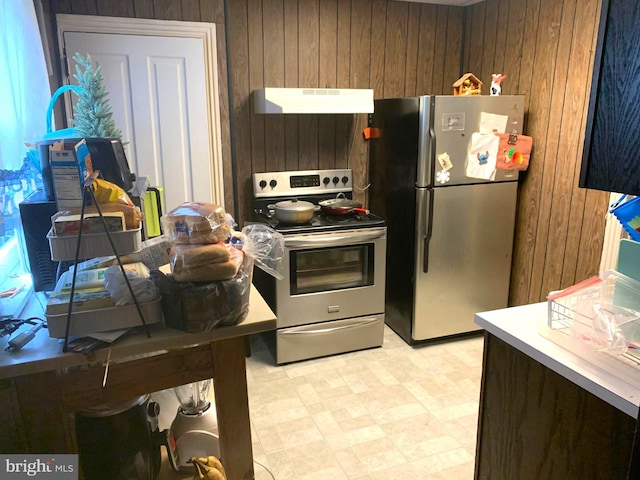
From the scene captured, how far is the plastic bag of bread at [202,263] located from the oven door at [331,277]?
5.44 ft

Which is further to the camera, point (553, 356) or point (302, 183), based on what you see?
point (302, 183)

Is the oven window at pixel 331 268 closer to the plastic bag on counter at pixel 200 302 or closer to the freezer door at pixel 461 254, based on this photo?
the freezer door at pixel 461 254

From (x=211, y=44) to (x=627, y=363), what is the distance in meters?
2.67

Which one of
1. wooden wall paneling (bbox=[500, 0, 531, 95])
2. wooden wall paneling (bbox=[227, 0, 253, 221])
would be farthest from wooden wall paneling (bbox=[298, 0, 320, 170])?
wooden wall paneling (bbox=[500, 0, 531, 95])

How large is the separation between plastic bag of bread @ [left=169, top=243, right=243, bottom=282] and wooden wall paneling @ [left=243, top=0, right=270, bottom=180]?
2.10 metres

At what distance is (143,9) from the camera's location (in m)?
2.73

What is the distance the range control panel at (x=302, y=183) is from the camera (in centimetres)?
319

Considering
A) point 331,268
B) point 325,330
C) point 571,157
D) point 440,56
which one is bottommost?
point 325,330

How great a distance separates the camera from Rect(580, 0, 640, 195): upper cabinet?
37.3 inches

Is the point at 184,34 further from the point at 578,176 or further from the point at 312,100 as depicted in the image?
the point at 578,176

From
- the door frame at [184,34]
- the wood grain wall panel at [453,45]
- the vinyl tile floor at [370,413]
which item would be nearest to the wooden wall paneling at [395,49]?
the wood grain wall panel at [453,45]

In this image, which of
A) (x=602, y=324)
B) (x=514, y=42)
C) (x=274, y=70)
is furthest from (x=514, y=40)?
(x=602, y=324)

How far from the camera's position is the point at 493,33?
10.7ft

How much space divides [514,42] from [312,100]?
137 cm
